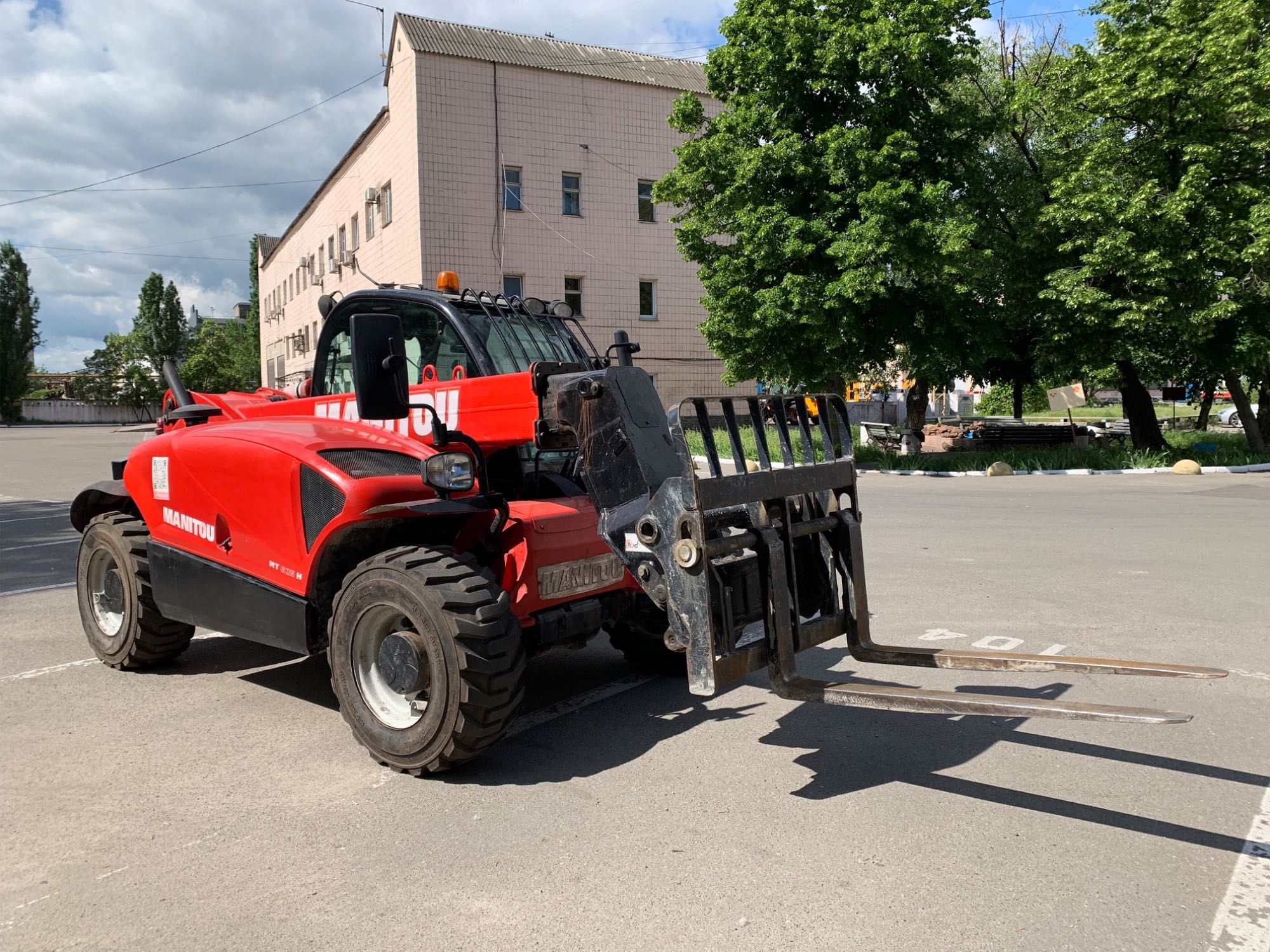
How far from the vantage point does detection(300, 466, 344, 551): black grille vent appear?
179 inches

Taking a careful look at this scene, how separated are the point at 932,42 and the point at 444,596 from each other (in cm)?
2240

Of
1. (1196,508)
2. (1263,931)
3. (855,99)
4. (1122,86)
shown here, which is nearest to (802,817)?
(1263,931)

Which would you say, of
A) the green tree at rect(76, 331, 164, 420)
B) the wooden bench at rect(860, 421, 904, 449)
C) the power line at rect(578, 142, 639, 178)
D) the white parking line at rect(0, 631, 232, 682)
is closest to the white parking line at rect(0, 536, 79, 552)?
the white parking line at rect(0, 631, 232, 682)

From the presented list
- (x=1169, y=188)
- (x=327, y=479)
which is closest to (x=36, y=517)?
(x=327, y=479)

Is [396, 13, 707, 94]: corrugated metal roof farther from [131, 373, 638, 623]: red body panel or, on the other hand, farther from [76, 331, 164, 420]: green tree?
[76, 331, 164, 420]: green tree

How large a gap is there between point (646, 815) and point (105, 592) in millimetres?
4181

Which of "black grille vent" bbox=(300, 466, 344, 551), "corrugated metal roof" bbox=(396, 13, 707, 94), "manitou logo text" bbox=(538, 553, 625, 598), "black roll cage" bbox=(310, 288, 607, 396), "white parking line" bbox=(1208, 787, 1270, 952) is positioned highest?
"corrugated metal roof" bbox=(396, 13, 707, 94)

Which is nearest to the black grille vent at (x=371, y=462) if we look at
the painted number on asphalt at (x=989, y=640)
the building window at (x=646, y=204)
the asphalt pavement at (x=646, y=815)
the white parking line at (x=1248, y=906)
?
the asphalt pavement at (x=646, y=815)

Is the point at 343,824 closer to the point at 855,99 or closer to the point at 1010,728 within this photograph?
the point at 1010,728

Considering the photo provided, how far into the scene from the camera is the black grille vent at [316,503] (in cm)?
454

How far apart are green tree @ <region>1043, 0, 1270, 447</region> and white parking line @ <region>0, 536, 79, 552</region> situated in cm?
2064

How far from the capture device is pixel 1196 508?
1504 cm

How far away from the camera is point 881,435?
29.7 m

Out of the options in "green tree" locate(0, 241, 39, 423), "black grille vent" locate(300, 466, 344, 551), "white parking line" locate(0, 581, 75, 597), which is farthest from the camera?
"green tree" locate(0, 241, 39, 423)
